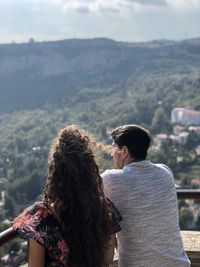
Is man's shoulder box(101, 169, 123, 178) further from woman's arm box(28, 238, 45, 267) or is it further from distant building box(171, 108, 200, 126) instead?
distant building box(171, 108, 200, 126)

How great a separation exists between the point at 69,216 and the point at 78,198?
0.07m

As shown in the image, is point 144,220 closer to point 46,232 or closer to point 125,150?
point 125,150

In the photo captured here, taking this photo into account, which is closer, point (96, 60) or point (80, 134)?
point (80, 134)

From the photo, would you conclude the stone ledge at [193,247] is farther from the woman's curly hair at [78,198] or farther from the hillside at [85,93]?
the hillside at [85,93]

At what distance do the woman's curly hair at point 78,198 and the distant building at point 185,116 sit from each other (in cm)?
6210

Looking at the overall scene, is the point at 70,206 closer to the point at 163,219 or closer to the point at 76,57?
the point at 163,219

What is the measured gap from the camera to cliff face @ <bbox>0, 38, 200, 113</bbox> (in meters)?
92.2

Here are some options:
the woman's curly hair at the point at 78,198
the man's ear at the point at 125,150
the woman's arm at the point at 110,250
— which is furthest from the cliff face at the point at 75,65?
the woman's curly hair at the point at 78,198

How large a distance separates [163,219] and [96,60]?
107m

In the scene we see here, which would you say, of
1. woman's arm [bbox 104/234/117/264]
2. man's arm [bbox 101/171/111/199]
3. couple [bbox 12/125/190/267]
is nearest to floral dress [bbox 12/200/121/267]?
couple [bbox 12/125/190/267]

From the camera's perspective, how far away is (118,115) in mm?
67625

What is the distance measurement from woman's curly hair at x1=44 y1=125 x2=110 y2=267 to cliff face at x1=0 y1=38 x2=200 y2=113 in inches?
3300

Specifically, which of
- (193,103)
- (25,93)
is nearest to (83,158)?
(193,103)

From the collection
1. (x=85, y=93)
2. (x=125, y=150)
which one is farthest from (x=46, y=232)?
(x=85, y=93)
